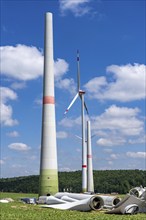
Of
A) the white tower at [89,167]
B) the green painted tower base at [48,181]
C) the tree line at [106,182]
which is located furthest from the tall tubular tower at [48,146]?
the tree line at [106,182]

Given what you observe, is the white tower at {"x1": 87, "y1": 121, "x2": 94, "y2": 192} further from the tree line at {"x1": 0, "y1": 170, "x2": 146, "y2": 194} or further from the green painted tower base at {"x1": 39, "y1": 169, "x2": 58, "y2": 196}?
the tree line at {"x1": 0, "y1": 170, "x2": 146, "y2": 194}

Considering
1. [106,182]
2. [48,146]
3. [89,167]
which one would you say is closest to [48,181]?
[48,146]

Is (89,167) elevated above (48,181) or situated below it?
above

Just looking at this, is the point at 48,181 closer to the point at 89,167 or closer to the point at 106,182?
the point at 89,167

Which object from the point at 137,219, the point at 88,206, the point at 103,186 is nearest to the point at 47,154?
the point at 88,206

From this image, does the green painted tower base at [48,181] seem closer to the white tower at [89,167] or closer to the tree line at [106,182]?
the white tower at [89,167]

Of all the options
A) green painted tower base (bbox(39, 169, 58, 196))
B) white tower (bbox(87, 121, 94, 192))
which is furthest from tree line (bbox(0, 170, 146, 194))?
green painted tower base (bbox(39, 169, 58, 196))

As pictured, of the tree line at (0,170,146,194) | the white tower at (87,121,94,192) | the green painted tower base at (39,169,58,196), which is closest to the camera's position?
the green painted tower base at (39,169,58,196)

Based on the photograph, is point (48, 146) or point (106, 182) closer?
point (48, 146)

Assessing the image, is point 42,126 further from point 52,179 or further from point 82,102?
point 82,102

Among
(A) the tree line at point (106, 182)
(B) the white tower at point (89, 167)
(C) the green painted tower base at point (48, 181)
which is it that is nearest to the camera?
(C) the green painted tower base at point (48, 181)

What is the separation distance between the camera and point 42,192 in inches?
1767

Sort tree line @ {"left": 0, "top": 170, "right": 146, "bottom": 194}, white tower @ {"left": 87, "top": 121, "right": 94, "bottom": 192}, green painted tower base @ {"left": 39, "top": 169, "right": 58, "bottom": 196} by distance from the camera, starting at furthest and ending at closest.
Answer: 1. tree line @ {"left": 0, "top": 170, "right": 146, "bottom": 194}
2. white tower @ {"left": 87, "top": 121, "right": 94, "bottom": 192}
3. green painted tower base @ {"left": 39, "top": 169, "right": 58, "bottom": 196}

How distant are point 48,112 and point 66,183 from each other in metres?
117
